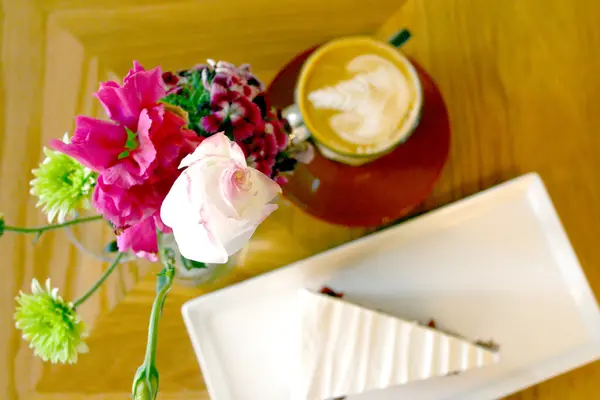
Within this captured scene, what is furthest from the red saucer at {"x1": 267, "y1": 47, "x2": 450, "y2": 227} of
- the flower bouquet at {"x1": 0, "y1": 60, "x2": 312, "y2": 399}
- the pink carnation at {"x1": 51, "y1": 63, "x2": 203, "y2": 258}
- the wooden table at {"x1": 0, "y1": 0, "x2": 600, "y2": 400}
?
the pink carnation at {"x1": 51, "y1": 63, "x2": 203, "y2": 258}

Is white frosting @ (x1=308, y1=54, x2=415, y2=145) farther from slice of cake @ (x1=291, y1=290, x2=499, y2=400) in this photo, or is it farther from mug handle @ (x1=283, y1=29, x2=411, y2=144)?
slice of cake @ (x1=291, y1=290, x2=499, y2=400)

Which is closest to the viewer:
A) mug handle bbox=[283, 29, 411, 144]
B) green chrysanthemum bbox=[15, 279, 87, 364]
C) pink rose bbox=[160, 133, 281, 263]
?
pink rose bbox=[160, 133, 281, 263]

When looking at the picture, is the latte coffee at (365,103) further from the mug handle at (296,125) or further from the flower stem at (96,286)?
the flower stem at (96,286)

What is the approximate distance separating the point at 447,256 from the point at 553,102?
20 centimetres

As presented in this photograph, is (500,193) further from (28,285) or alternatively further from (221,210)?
(28,285)

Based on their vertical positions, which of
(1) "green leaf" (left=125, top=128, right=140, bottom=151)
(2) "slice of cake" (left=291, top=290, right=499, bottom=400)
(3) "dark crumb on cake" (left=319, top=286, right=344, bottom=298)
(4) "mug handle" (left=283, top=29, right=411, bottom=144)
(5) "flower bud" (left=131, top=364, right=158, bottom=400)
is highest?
(4) "mug handle" (left=283, top=29, right=411, bottom=144)

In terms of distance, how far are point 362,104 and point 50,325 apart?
318mm

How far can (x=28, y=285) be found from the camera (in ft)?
1.81

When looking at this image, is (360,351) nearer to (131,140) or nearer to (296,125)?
(296,125)

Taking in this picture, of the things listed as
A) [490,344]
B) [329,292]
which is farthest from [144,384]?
[490,344]

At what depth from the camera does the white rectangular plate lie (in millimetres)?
525

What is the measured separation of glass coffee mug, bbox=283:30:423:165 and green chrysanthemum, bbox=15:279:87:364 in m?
0.24

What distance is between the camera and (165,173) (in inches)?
11.6

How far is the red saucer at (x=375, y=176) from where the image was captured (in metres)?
0.54
